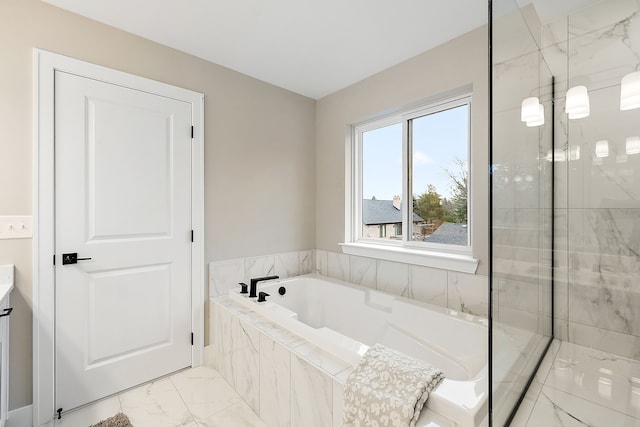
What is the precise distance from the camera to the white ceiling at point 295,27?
1684mm

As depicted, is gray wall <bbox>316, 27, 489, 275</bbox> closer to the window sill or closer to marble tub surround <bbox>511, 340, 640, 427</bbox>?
Result: the window sill

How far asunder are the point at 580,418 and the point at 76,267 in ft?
8.32

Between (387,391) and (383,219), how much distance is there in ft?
5.78

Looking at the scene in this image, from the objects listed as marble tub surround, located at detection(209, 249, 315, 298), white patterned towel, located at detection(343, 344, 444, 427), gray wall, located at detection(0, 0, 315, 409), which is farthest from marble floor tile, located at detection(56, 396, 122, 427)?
white patterned towel, located at detection(343, 344, 444, 427)

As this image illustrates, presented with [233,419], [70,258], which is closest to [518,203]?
[233,419]

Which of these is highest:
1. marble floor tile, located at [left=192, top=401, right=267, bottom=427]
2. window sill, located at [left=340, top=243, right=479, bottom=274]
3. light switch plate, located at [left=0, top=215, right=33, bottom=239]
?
light switch plate, located at [left=0, top=215, right=33, bottom=239]

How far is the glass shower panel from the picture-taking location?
2.93 feet

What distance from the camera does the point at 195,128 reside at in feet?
7.25

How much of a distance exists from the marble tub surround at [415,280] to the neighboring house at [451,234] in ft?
0.84

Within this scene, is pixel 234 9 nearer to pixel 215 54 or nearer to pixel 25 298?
pixel 215 54

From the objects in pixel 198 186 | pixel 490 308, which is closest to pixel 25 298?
pixel 198 186

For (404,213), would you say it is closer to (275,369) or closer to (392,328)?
(392,328)

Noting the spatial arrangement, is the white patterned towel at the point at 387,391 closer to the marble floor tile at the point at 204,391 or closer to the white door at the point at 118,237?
the marble floor tile at the point at 204,391

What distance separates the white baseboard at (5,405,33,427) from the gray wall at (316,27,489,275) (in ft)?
7.47
